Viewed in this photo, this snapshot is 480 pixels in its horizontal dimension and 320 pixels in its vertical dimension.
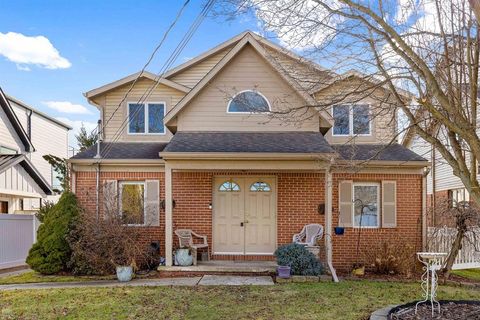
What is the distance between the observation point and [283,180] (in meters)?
12.5

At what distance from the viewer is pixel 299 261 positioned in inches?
400

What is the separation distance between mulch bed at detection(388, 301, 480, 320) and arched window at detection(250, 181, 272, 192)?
21.3 ft

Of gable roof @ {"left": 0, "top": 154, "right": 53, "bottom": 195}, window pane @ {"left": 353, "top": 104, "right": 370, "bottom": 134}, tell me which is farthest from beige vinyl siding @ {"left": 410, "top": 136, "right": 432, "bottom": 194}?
gable roof @ {"left": 0, "top": 154, "right": 53, "bottom": 195}

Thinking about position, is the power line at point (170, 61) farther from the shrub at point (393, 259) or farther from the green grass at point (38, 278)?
the shrub at point (393, 259)

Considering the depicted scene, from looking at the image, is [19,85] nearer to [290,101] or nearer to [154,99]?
[154,99]

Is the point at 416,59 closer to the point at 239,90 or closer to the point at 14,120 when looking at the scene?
the point at 239,90

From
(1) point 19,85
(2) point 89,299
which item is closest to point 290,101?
(2) point 89,299

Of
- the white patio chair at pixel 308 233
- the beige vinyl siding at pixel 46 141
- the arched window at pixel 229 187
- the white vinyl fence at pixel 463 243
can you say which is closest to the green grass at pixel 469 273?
the white vinyl fence at pixel 463 243

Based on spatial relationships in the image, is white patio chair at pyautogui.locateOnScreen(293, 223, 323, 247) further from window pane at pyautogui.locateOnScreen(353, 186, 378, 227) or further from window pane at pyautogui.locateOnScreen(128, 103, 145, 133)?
window pane at pyautogui.locateOnScreen(128, 103, 145, 133)

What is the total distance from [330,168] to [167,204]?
14.4ft

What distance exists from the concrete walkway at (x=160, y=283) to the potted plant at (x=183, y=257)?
745 millimetres

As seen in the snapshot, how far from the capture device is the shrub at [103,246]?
416 inches

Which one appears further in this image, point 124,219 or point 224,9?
point 124,219

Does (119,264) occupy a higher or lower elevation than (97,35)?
lower
